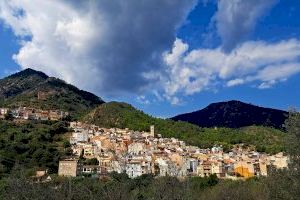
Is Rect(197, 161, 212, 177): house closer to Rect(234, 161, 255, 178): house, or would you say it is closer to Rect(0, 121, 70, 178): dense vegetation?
Rect(234, 161, 255, 178): house

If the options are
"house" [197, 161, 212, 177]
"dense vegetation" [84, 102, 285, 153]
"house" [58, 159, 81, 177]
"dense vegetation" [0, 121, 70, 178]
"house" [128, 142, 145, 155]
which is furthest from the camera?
"dense vegetation" [84, 102, 285, 153]

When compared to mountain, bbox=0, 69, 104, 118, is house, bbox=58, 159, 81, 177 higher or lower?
lower

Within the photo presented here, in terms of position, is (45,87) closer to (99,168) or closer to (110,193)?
(99,168)

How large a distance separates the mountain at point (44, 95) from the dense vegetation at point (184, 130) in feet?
34.4

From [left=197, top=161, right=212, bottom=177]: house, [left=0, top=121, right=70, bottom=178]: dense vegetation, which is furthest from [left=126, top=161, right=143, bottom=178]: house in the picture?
[left=0, top=121, right=70, bottom=178]: dense vegetation

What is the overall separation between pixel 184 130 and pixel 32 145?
4438cm

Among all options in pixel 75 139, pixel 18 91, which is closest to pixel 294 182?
pixel 75 139

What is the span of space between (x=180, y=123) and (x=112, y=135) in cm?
2272

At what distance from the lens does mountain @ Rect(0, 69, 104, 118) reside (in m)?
135

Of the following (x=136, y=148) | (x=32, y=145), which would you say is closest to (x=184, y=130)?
(x=136, y=148)

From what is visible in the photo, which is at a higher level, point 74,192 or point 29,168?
point 29,168

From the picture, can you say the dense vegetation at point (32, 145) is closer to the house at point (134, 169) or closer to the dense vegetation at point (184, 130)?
the house at point (134, 169)

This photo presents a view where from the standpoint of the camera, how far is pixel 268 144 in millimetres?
106125

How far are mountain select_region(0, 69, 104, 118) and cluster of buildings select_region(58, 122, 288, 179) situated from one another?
2594 cm
